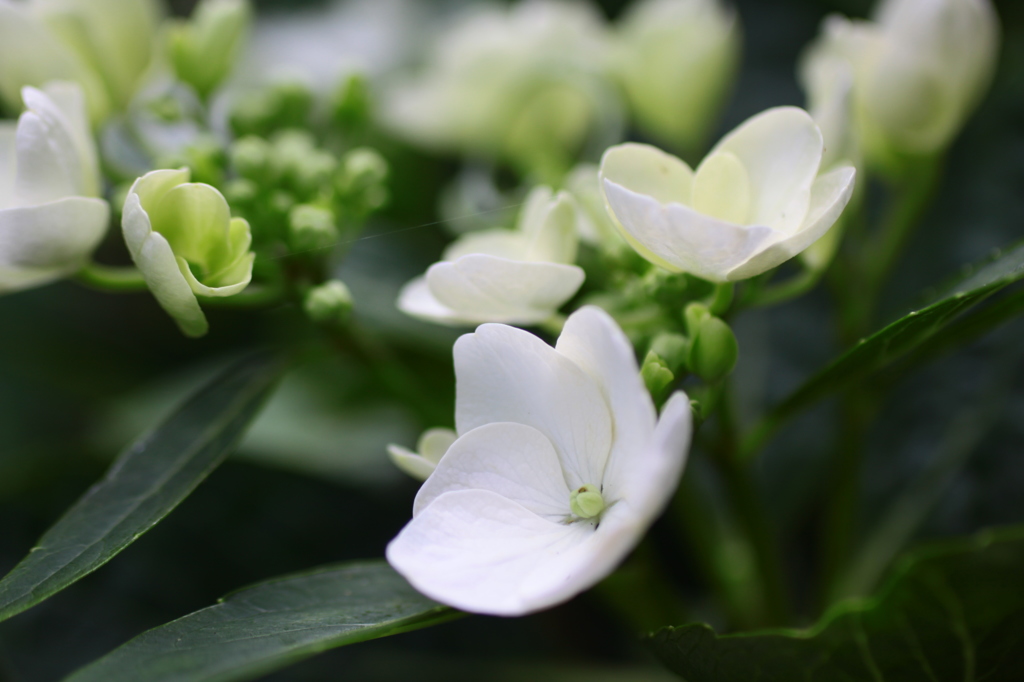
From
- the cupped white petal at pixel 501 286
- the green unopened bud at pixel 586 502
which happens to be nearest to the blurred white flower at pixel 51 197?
the cupped white petal at pixel 501 286

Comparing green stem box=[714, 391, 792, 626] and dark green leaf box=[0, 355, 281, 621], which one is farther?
green stem box=[714, 391, 792, 626]

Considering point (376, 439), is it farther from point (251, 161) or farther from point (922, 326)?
point (922, 326)

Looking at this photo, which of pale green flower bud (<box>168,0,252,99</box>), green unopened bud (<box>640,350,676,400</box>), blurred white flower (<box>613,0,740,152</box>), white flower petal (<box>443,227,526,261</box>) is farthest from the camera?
blurred white flower (<box>613,0,740,152</box>)

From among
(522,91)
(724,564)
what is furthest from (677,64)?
(724,564)

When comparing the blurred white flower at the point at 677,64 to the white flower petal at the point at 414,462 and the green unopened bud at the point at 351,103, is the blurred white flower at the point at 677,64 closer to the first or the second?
the green unopened bud at the point at 351,103

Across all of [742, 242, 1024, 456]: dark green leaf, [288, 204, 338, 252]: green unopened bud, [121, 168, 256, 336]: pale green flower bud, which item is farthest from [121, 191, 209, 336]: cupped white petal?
[742, 242, 1024, 456]: dark green leaf

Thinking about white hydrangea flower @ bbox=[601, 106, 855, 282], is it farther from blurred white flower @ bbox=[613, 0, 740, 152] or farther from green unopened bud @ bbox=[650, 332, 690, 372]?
blurred white flower @ bbox=[613, 0, 740, 152]

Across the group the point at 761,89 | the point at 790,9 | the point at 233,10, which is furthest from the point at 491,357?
the point at 790,9
